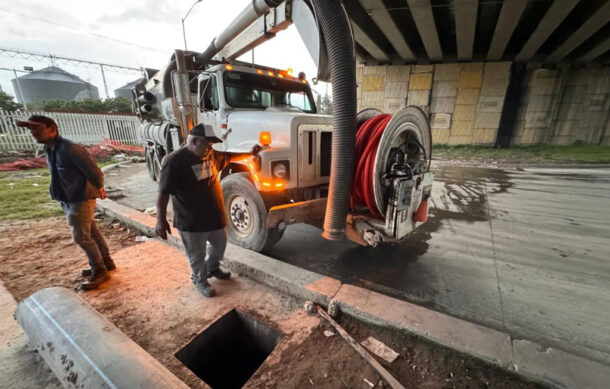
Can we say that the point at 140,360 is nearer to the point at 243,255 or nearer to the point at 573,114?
the point at 243,255

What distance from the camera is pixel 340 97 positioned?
2613 millimetres

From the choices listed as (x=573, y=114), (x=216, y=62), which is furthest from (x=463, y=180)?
(x=573, y=114)

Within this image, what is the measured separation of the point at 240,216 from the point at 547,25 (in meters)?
15.6

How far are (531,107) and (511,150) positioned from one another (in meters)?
2.97

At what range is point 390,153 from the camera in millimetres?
3107

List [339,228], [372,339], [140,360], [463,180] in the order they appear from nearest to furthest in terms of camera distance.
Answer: [140,360]
[372,339]
[339,228]
[463,180]

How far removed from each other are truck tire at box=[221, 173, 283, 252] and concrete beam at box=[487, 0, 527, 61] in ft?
39.4

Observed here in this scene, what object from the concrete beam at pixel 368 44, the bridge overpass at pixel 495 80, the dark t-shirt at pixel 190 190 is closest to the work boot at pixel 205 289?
the dark t-shirt at pixel 190 190

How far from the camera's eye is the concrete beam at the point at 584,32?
980 centimetres

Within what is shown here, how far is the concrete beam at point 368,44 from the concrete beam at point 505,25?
5297 millimetres

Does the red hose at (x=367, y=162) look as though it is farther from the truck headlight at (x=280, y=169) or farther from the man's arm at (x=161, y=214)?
the man's arm at (x=161, y=214)

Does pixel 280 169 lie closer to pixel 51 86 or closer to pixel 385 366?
pixel 385 366

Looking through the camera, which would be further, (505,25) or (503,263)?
(505,25)

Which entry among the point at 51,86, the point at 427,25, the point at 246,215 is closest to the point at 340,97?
the point at 246,215
